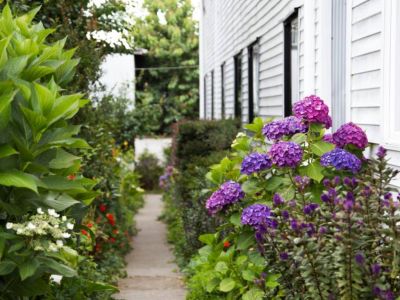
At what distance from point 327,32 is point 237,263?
2582 mm

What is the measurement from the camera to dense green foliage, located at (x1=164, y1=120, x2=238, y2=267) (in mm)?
10211

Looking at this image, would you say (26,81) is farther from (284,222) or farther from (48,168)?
(284,222)

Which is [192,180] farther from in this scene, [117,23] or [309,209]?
[309,209]

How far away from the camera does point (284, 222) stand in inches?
164

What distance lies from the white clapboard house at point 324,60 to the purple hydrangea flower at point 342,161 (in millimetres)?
375

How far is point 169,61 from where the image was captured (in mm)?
39438

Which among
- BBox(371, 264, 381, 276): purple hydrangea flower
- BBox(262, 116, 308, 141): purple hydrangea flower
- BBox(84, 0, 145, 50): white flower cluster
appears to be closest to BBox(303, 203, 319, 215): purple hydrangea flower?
BBox(371, 264, 381, 276): purple hydrangea flower

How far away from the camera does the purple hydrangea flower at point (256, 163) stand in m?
5.74

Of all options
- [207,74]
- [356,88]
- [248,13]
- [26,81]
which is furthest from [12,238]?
[207,74]

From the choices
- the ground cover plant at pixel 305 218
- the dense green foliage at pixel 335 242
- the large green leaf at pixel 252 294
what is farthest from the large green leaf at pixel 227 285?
the dense green foliage at pixel 335 242

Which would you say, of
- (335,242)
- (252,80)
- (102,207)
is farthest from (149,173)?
(335,242)

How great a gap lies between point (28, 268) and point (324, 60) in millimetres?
4493

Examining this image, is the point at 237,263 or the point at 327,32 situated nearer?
the point at 237,263

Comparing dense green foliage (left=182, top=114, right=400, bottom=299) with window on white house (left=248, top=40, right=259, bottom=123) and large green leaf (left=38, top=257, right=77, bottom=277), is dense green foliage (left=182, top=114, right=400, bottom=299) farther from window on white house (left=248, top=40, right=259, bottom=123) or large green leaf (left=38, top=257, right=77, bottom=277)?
window on white house (left=248, top=40, right=259, bottom=123)
